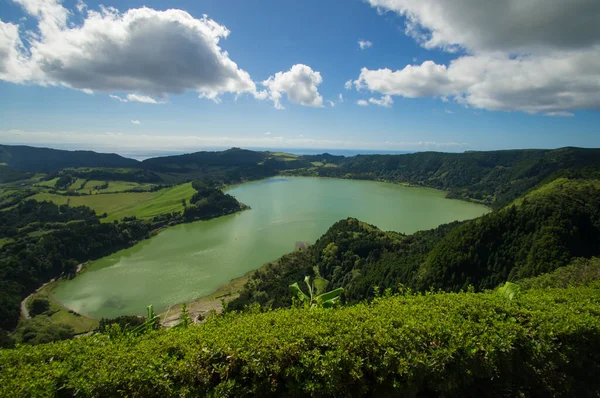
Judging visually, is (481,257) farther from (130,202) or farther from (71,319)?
(130,202)

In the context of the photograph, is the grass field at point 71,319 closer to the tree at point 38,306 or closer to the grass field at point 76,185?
the tree at point 38,306

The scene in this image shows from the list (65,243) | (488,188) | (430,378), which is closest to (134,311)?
(65,243)

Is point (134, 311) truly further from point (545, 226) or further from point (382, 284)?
point (545, 226)

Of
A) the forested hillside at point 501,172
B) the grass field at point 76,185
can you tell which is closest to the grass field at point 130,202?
the grass field at point 76,185

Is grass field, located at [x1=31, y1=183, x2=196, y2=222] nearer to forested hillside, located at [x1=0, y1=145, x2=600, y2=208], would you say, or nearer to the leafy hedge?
forested hillside, located at [x1=0, y1=145, x2=600, y2=208]

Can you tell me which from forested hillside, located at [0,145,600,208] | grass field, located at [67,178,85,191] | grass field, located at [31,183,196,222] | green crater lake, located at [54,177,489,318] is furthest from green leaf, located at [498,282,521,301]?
grass field, located at [67,178,85,191]

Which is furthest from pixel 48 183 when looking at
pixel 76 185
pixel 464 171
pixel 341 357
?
pixel 464 171
